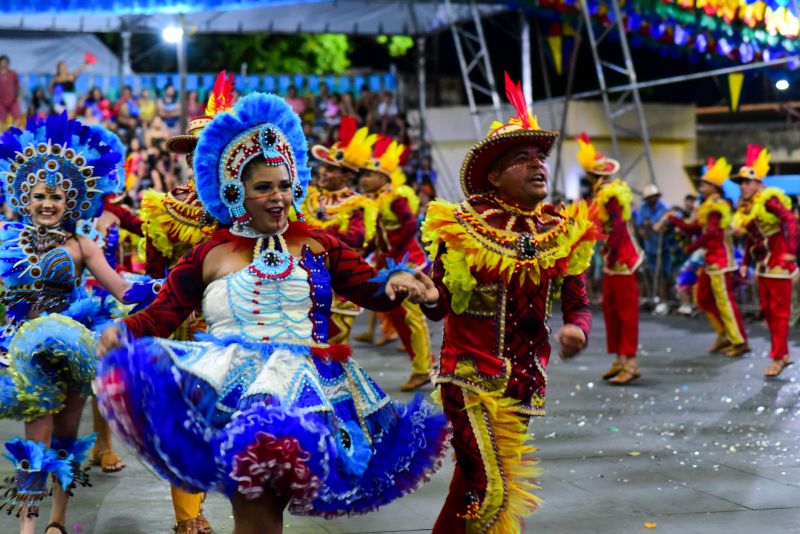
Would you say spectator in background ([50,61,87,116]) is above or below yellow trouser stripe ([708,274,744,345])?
above

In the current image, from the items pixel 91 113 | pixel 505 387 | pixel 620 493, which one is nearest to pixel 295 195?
pixel 505 387

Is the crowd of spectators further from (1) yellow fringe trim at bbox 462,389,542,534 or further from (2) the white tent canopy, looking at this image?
(1) yellow fringe trim at bbox 462,389,542,534

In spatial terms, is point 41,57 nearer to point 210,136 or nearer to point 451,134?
point 451,134

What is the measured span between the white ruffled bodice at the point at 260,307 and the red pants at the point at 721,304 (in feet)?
33.5

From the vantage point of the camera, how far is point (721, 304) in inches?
549

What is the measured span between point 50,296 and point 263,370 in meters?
2.38

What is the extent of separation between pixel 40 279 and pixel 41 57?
835 inches

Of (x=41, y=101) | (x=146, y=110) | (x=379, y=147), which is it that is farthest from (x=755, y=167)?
(x=41, y=101)

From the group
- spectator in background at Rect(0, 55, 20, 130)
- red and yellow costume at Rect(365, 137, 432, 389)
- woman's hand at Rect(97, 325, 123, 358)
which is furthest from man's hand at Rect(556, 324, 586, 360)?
spectator in background at Rect(0, 55, 20, 130)

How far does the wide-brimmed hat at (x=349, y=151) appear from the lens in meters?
11.1

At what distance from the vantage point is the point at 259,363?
417 centimetres

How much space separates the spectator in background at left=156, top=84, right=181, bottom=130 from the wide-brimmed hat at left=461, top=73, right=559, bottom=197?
1881 cm

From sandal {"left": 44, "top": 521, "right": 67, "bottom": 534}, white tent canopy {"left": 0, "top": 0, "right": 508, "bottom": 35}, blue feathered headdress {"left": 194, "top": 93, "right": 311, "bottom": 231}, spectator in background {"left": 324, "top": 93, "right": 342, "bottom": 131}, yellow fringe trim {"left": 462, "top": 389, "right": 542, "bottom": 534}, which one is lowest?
sandal {"left": 44, "top": 521, "right": 67, "bottom": 534}

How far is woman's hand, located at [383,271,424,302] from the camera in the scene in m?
4.35
